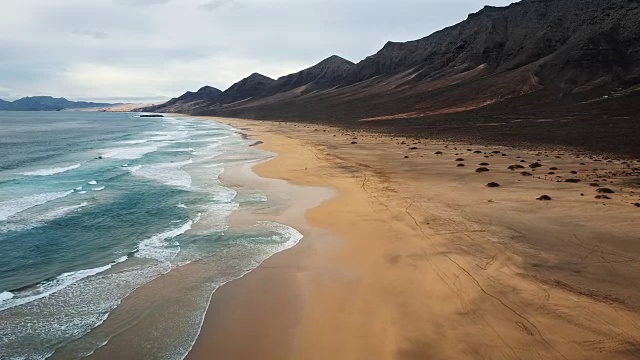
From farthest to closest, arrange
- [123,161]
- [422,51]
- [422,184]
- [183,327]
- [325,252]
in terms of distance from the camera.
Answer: [422,51]
[123,161]
[422,184]
[325,252]
[183,327]

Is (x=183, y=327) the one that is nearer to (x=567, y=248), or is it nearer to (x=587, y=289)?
(x=587, y=289)

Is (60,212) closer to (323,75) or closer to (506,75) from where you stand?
(506,75)

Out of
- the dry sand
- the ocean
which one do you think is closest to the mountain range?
the dry sand

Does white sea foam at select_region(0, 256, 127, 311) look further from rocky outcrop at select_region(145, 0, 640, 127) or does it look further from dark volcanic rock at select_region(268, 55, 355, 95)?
dark volcanic rock at select_region(268, 55, 355, 95)

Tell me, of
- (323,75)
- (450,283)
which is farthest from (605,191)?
(323,75)

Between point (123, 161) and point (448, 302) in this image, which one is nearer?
point (448, 302)

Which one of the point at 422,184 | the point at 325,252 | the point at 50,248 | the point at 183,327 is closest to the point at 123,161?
the point at 50,248
